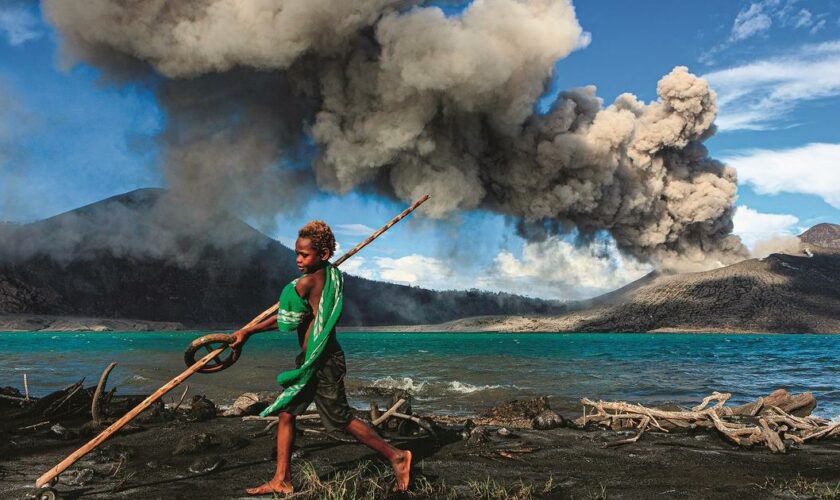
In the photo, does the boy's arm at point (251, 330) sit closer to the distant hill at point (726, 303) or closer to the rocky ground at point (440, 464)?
the rocky ground at point (440, 464)

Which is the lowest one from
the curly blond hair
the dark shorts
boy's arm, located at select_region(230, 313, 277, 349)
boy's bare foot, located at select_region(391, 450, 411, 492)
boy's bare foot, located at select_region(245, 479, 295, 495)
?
boy's bare foot, located at select_region(245, 479, 295, 495)

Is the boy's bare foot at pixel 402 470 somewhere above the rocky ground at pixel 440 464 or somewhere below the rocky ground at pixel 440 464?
above

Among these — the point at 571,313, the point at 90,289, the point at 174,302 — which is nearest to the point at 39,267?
the point at 90,289

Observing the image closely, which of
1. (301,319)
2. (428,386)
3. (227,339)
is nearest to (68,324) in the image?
(428,386)

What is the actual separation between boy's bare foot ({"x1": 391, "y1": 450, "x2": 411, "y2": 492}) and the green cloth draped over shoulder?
3.10 feet

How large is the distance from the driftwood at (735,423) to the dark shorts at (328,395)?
3.63 m

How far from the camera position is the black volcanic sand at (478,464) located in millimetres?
4664

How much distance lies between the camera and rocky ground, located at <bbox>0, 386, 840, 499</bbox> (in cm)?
455

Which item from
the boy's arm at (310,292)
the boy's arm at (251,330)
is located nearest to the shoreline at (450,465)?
the boy's arm at (251,330)

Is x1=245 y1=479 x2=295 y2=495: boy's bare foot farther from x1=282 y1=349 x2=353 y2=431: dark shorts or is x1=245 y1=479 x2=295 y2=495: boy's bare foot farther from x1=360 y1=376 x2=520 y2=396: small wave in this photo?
x1=360 y1=376 x2=520 y2=396: small wave

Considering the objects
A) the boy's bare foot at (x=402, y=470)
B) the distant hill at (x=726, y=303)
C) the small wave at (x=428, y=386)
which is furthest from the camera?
the distant hill at (x=726, y=303)

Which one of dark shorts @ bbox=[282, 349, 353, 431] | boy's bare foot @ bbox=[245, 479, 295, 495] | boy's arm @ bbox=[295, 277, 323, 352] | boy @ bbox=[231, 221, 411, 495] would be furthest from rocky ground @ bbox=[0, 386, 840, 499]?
boy's arm @ bbox=[295, 277, 323, 352]

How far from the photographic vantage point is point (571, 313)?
7441 inches

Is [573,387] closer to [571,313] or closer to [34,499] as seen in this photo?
[34,499]
